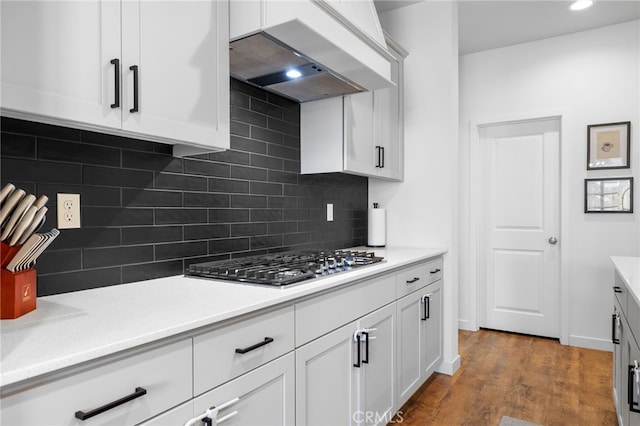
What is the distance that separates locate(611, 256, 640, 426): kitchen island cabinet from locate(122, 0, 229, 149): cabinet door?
167 centimetres

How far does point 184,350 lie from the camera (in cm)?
102

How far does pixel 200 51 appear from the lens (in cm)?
147

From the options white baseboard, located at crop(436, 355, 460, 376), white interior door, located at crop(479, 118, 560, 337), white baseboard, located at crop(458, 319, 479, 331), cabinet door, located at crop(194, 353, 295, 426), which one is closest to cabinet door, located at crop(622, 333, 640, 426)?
cabinet door, located at crop(194, 353, 295, 426)

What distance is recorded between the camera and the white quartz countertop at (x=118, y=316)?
78cm

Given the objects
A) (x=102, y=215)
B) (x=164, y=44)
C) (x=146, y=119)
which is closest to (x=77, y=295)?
(x=102, y=215)

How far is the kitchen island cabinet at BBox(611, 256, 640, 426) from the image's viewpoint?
1.51 m

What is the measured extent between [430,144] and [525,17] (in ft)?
4.72

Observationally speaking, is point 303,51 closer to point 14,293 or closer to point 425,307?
point 14,293

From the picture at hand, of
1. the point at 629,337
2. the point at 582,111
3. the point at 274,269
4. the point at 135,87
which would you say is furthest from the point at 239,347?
the point at 582,111

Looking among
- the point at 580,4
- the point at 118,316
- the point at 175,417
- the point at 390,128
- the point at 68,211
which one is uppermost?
the point at 580,4

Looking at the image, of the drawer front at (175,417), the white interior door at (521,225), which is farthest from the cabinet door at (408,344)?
the white interior door at (521,225)

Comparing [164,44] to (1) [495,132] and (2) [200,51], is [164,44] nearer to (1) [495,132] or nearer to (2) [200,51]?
(2) [200,51]

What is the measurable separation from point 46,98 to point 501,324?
4.26 m

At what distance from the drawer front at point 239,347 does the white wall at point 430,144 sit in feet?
6.55
